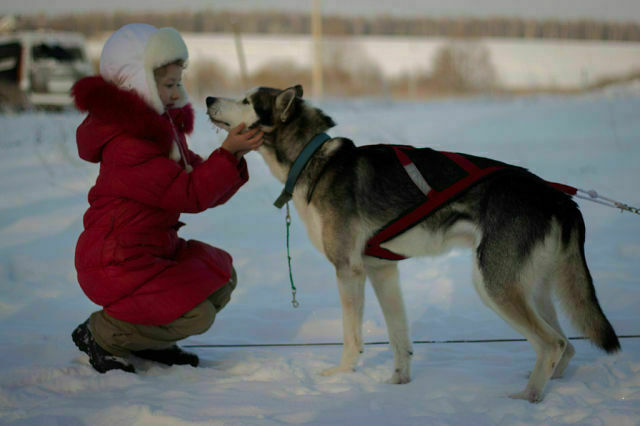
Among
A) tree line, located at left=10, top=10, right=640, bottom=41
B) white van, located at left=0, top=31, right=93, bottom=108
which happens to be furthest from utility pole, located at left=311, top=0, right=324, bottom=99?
white van, located at left=0, top=31, right=93, bottom=108

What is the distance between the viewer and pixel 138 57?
2.74 m

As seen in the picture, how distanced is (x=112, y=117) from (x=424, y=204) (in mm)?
1502

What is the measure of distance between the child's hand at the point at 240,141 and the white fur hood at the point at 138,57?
36 centimetres

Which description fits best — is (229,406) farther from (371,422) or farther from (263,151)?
(263,151)

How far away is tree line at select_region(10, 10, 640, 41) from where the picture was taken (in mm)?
21094

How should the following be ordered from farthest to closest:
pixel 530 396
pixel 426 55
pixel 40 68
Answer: pixel 426 55
pixel 40 68
pixel 530 396

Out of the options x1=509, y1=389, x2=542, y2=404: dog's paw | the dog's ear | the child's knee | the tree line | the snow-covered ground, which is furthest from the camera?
the tree line

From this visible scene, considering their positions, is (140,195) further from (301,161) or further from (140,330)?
(301,161)

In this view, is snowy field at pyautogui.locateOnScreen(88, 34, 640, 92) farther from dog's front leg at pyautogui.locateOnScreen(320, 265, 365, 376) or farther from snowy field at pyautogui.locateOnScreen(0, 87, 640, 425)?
dog's front leg at pyautogui.locateOnScreen(320, 265, 365, 376)

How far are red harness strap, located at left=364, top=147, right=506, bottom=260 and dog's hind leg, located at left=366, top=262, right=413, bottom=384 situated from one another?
0.16 meters

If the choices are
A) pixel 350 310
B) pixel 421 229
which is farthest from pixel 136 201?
pixel 421 229

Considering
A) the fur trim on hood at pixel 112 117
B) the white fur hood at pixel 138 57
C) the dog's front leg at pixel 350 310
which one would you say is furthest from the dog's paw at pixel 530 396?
the white fur hood at pixel 138 57

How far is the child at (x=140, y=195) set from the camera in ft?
8.86

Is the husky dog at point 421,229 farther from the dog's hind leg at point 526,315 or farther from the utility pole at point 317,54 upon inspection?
the utility pole at point 317,54
